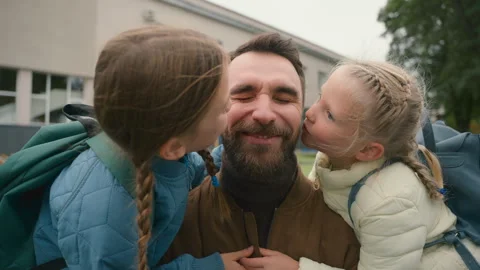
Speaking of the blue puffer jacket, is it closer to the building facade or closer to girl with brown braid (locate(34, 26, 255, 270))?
girl with brown braid (locate(34, 26, 255, 270))

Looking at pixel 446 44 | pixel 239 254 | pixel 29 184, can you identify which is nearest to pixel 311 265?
pixel 239 254

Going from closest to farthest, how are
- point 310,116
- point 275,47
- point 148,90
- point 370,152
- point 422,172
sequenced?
point 148,90, point 422,172, point 370,152, point 310,116, point 275,47

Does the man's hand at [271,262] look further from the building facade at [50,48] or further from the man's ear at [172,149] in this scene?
the building facade at [50,48]

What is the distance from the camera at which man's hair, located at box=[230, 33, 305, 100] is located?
2.15 meters

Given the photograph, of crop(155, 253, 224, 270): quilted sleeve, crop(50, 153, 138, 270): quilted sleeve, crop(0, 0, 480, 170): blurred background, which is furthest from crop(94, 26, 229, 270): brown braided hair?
crop(0, 0, 480, 170): blurred background

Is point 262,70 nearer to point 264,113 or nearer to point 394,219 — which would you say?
point 264,113

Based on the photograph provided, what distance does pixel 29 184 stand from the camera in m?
1.56

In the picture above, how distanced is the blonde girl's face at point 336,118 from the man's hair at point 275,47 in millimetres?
218

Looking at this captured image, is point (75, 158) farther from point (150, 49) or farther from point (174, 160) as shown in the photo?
point (150, 49)

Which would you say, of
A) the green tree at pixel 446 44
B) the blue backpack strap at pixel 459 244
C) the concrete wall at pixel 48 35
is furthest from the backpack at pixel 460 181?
the green tree at pixel 446 44

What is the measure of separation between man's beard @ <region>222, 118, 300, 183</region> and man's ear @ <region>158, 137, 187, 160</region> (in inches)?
16.9

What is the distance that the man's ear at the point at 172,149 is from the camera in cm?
150

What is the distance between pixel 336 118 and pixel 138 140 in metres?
0.90

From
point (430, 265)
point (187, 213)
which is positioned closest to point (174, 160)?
point (187, 213)
